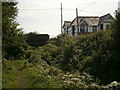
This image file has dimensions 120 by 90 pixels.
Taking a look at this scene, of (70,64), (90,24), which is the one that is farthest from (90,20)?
(70,64)

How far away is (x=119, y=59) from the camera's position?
82.6 feet

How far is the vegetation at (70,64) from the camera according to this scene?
2071 cm

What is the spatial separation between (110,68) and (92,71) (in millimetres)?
2307

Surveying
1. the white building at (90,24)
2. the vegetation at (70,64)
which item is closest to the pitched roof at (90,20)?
the white building at (90,24)

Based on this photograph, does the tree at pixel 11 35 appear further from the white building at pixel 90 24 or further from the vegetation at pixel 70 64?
the white building at pixel 90 24

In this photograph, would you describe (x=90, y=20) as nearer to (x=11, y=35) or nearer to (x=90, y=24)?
(x=90, y=24)

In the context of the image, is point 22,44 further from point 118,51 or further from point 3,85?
point 3,85

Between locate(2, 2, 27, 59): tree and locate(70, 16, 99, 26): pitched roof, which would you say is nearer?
locate(2, 2, 27, 59): tree

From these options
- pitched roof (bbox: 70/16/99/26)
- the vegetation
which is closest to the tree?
the vegetation

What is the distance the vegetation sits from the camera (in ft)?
67.9

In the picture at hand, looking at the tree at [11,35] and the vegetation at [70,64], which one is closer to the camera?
the vegetation at [70,64]

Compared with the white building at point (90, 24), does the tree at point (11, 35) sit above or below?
below

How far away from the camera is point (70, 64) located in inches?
1325

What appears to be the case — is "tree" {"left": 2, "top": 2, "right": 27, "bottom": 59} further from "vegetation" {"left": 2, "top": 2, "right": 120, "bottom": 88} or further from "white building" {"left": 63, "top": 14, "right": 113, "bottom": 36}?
"white building" {"left": 63, "top": 14, "right": 113, "bottom": 36}
